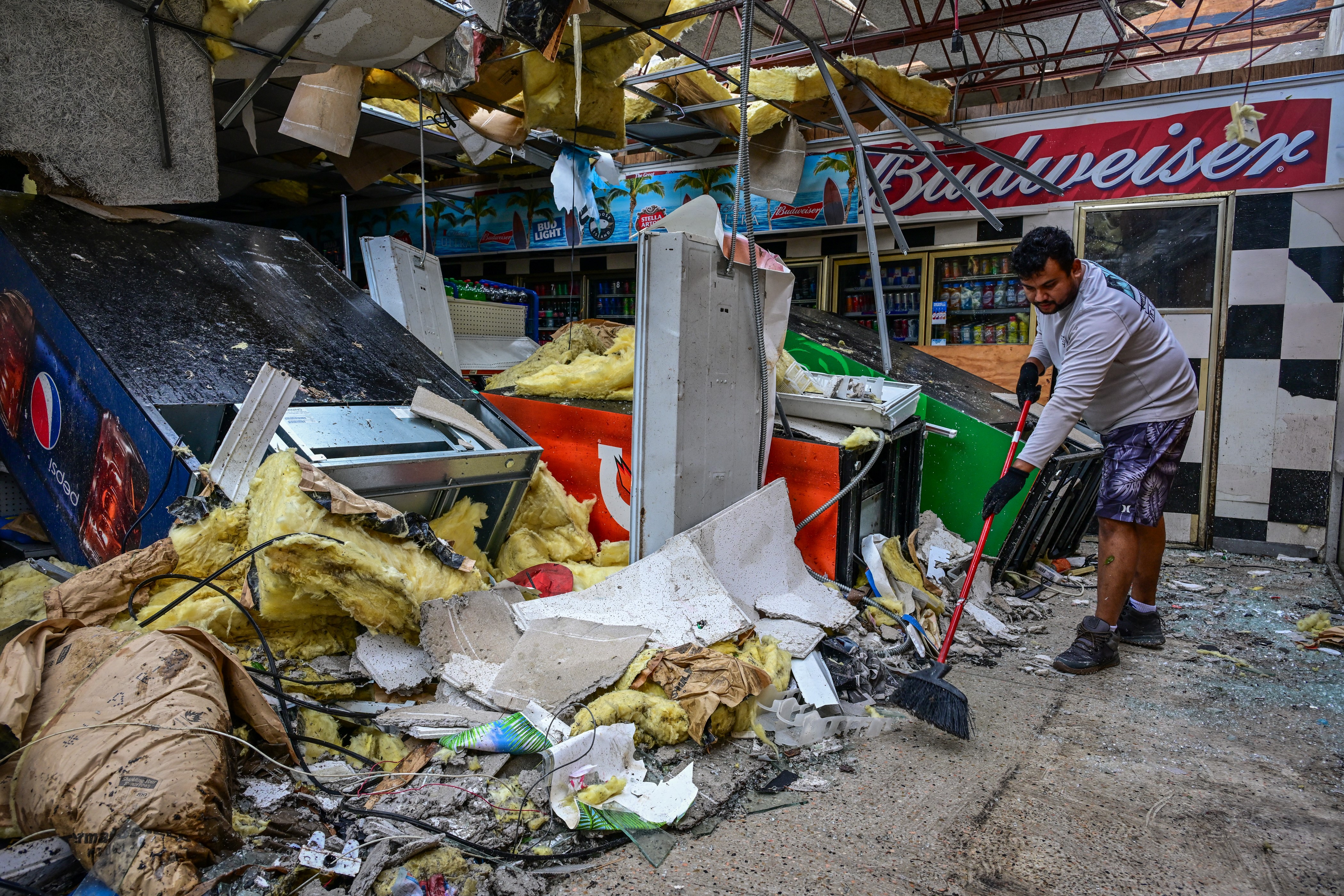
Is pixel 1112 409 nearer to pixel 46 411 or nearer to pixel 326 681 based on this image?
pixel 326 681

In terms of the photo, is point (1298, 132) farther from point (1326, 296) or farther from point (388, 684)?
point (388, 684)

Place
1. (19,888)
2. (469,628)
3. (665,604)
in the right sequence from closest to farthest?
(19,888) < (469,628) < (665,604)

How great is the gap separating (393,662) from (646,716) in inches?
33.3

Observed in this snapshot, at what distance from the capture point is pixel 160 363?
2.79m

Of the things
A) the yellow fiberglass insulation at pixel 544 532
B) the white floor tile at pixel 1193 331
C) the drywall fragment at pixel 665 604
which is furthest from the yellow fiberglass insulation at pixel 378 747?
the white floor tile at pixel 1193 331

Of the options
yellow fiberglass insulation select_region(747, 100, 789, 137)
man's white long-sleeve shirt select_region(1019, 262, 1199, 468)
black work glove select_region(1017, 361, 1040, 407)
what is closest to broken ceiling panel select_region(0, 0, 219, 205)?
man's white long-sleeve shirt select_region(1019, 262, 1199, 468)

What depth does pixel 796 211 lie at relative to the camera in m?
6.93

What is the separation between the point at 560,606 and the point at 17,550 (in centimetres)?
232

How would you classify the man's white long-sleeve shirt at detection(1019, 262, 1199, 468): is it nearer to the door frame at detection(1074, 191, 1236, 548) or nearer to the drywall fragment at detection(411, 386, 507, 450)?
the drywall fragment at detection(411, 386, 507, 450)

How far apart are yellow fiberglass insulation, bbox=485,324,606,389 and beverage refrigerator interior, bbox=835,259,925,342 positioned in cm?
298

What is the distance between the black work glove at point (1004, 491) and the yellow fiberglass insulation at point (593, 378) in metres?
1.73

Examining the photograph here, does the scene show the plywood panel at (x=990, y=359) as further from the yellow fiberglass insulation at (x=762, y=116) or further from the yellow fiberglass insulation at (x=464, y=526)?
the yellow fiberglass insulation at (x=464, y=526)

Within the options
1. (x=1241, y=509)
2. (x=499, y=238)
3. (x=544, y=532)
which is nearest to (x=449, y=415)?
(x=544, y=532)

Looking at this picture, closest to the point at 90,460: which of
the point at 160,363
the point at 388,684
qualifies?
the point at 160,363
